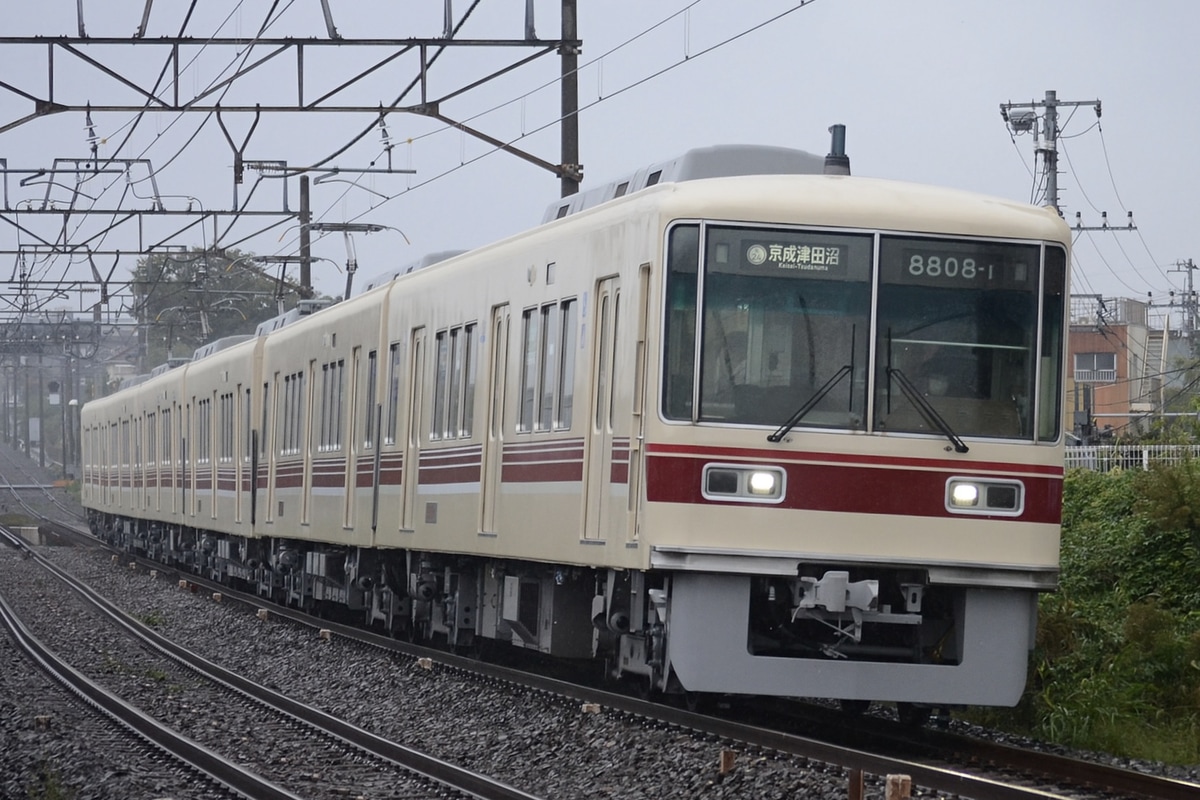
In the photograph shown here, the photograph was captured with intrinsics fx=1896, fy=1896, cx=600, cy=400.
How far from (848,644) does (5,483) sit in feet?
268

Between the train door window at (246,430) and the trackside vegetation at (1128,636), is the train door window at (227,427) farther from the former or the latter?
the trackside vegetation at (1128,636)

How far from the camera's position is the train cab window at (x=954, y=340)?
9.46 metres

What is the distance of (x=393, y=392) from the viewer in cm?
1574

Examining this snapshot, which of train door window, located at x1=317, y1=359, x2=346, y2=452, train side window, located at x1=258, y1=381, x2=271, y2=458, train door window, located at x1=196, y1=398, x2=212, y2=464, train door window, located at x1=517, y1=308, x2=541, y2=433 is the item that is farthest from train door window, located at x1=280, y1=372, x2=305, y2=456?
train door window, located at x1=517, y1=308, x2=541, y2=433

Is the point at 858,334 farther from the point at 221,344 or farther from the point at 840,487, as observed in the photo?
the point at 221,344

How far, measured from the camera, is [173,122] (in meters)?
18.3

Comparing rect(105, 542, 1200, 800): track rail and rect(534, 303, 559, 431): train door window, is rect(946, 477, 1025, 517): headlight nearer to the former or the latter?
rect(105, 542, 1200, 800): track rail

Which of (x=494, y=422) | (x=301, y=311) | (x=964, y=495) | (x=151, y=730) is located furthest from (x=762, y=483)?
(x=301, y=311)

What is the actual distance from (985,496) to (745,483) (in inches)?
48.5

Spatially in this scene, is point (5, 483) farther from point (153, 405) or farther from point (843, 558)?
point (843, 558)

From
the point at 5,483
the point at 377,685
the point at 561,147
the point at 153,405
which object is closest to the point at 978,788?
the point at 377,685

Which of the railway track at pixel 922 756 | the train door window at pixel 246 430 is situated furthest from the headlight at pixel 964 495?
the train door window at pixel 246 430

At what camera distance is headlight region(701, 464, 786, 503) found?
927 cm

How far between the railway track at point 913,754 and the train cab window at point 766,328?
1.60m
